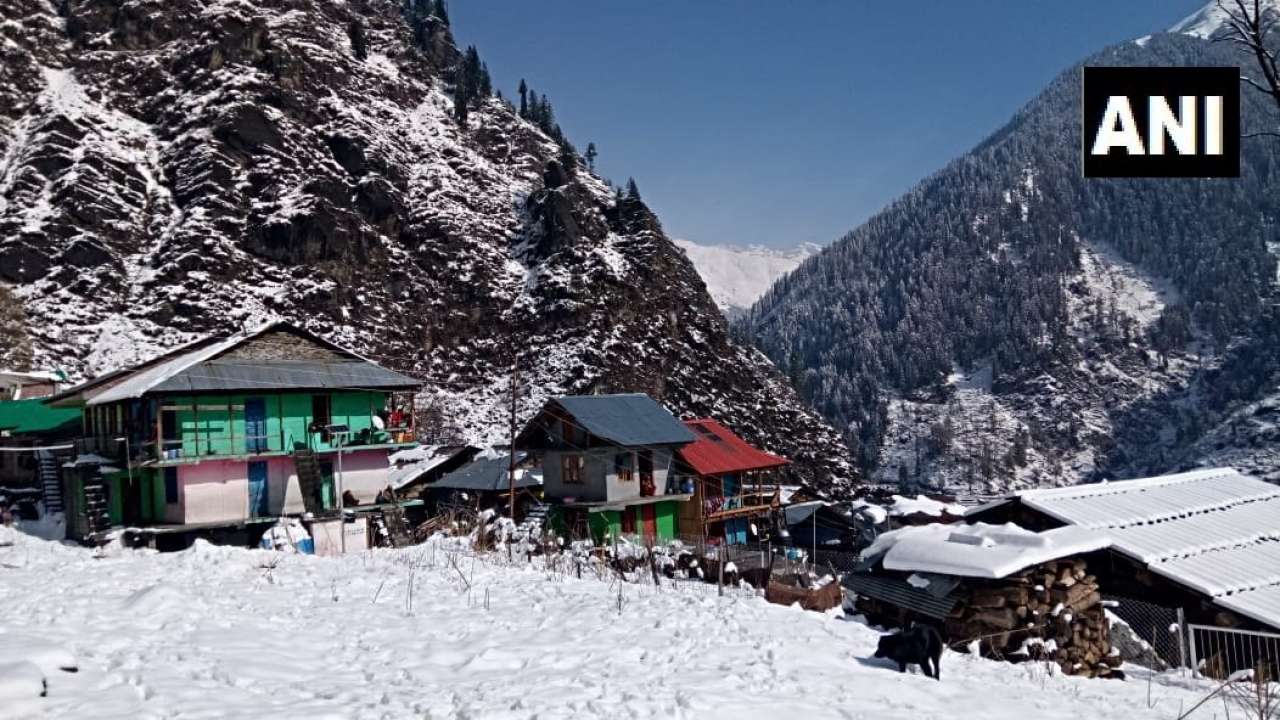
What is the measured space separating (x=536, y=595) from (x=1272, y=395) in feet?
768

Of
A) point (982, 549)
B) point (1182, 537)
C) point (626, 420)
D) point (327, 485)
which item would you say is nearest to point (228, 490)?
point (327, 485)

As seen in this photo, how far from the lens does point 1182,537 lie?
73.9ft

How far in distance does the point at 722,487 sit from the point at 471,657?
130ft

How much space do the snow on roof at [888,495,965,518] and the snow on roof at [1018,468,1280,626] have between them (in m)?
16.4

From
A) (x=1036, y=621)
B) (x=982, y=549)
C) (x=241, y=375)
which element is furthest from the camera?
(x=241, y=375)

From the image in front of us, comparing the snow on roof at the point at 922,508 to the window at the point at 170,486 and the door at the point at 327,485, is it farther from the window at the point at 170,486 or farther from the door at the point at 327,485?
the window at the point at 170,486

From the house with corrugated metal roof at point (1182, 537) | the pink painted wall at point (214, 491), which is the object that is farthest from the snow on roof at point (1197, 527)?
the pink painted wall at point (214, 491)

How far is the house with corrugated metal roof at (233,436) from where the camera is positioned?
3262cm

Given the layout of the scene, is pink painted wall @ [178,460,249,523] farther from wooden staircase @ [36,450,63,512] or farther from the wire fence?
the wire fence

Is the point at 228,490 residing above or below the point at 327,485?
above

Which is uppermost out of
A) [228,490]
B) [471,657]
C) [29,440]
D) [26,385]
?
[26,385]

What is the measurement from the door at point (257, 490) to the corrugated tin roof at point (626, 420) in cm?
1412

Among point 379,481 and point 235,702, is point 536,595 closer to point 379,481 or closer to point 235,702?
point 235,702

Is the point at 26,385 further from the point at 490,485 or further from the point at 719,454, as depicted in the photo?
the point at 719,454
